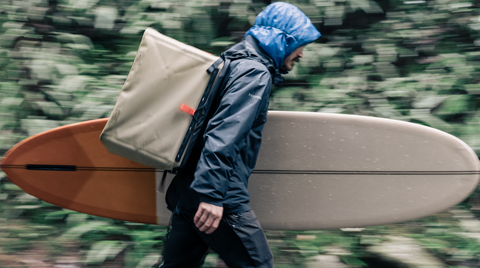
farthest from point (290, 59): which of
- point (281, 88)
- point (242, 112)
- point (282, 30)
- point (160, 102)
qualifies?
point (281, 88)

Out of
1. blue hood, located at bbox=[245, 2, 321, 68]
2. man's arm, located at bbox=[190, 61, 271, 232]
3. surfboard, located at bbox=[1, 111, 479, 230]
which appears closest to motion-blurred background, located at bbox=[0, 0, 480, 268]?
surfboard, located at bbox=[1, 111, 479, 230]

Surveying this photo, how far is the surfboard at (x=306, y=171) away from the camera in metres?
2.01

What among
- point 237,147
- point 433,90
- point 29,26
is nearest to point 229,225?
point 237,147

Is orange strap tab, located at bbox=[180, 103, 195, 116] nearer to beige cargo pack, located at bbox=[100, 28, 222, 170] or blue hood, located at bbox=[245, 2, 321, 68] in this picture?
beige cargo pack, located at bbox=[100, 28, 222, 170]

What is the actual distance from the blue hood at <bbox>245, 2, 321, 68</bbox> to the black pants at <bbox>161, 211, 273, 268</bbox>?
63cm

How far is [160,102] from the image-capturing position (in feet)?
4.42

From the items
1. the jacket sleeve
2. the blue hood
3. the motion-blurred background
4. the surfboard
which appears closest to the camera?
the jacket sleeve

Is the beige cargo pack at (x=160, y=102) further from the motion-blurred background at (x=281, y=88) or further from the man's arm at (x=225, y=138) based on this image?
the motion-blurred background at (x=281, y=88)

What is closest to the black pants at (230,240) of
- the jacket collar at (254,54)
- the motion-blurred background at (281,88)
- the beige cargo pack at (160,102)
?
the beige cargo pack at (160,102)

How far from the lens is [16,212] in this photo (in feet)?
7.64

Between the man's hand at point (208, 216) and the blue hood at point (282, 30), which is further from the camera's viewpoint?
the blue hood at point (282, 30)

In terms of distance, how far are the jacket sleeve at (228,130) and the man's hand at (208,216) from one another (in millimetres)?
21

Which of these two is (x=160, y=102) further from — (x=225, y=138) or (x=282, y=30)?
(x=282, y=30)

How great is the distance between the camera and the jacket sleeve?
1184 mm
